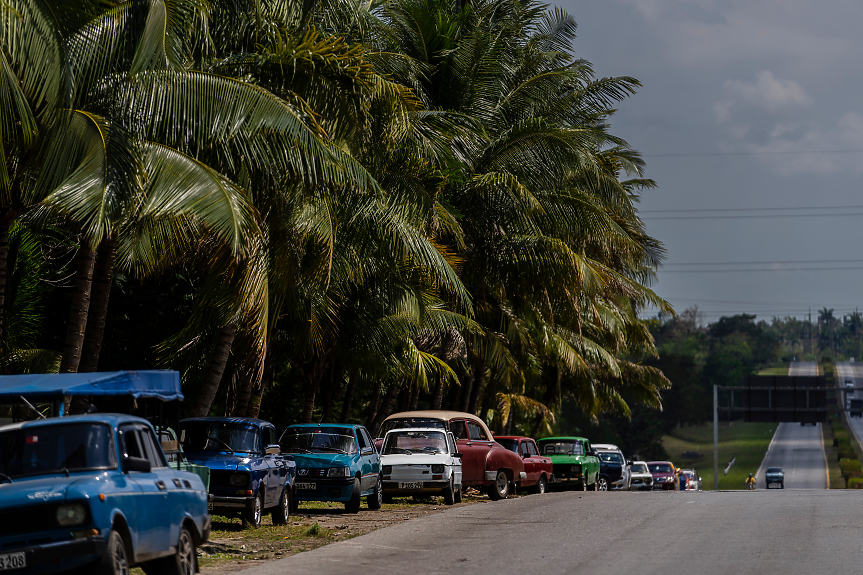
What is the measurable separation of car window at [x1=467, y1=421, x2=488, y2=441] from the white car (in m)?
1.84

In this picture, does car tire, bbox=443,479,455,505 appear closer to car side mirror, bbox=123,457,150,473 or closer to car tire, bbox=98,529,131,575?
car side mirror, bbox=123,457,150,473

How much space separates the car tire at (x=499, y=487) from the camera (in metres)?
23.3

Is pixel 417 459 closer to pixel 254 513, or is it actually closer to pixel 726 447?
pixel 254 513

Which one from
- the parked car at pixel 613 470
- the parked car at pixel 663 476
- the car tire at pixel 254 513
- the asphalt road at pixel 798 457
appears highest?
the car tire at pixel 254 513

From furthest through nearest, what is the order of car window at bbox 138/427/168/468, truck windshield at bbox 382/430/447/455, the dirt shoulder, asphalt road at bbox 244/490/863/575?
truck windshield at bbox 382/430/447/455 < the dirt shoulder < asphalt road at bbox 244/490/863/575 < car window at bbox 138/427/168/468

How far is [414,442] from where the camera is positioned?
21078 millimetres

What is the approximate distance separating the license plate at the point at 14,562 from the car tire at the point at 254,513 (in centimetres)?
716

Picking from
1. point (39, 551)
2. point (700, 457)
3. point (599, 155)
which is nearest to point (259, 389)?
point (599, 155)

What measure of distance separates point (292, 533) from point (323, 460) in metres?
2.99

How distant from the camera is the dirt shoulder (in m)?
12.0

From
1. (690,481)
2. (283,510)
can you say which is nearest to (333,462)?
(283,510)

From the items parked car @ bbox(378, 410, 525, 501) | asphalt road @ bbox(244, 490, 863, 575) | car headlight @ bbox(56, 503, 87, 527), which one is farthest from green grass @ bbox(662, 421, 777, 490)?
car headlight @ bbox(56, 503, 87, 527)

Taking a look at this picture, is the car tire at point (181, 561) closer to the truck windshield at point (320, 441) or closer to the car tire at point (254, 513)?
the car tire at point (254, 513)

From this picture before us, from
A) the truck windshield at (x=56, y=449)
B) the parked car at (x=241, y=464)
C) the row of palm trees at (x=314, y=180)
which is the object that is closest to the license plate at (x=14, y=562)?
the truck windshield at (x=56, y=449)
